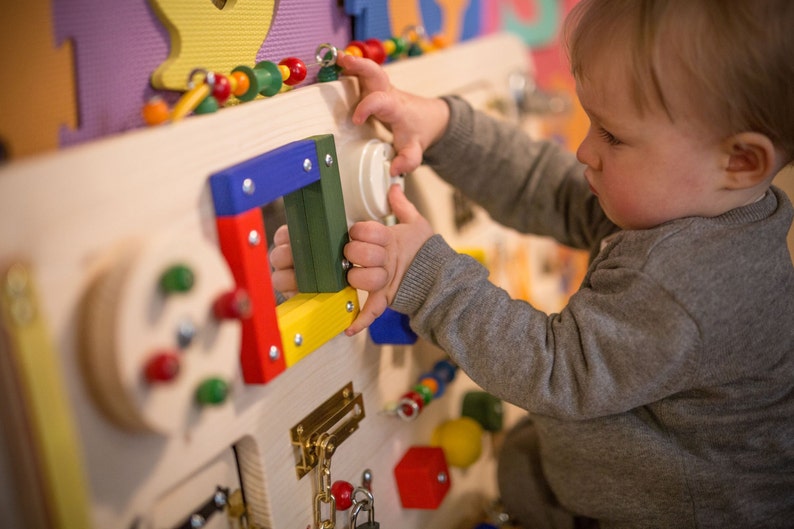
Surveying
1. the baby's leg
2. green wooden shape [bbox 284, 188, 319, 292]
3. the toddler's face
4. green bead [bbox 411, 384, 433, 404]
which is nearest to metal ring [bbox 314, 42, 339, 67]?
green wooden shape [bbox 284, 188, 319, 292]

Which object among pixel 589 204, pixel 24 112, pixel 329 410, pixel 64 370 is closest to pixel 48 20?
pixel 24 112

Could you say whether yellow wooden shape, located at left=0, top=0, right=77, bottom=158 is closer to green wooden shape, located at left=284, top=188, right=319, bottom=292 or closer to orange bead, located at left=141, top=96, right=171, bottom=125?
orange bead, located at left=141, top=96, right=171, bottom=125

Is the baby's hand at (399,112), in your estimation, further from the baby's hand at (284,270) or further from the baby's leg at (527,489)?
the baby's leg at (527,489)

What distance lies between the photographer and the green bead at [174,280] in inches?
15.9

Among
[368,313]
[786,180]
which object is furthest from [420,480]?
[786,180]

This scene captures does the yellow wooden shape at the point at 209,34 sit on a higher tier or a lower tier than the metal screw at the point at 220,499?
higher

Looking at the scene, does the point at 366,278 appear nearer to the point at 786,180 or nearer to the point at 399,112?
the point at 399,112

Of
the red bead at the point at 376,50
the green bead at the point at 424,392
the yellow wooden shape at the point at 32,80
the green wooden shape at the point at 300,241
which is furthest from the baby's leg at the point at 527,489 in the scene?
the yellow wooden shape at the point at 32,80

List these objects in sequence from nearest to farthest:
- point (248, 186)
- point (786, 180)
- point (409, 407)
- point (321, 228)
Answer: point (248, 186), point (321, 228), point (409, 407), point (786, 180)

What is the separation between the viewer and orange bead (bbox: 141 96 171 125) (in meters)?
0.46

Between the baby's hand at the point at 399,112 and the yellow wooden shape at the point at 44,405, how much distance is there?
0.35m

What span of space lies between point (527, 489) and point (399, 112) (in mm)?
424

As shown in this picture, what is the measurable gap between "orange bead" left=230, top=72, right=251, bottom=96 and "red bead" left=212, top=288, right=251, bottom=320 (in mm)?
164

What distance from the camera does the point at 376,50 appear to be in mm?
687
